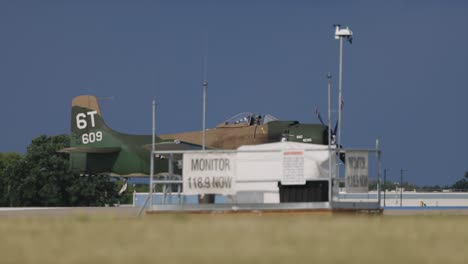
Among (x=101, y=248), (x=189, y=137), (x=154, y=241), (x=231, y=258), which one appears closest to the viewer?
(x=231, y=258)

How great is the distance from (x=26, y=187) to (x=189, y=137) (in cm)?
3609

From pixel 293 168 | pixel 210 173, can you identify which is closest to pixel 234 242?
pixel 210 173

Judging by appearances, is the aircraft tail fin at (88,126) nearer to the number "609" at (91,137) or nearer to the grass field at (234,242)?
the number "609" at (91,137)

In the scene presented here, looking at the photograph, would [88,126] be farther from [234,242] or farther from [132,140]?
[234,242]

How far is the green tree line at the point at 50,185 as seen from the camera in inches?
3489

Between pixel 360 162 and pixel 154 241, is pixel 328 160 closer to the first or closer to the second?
pixel 360 162

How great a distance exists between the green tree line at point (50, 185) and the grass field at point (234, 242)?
228 ft

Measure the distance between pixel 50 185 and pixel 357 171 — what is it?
65780 millimetres

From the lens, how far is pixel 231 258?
1315 centimetres

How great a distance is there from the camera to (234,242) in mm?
15062

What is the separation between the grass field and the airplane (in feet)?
111

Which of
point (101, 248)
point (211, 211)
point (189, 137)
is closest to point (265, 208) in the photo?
point (211, 211)

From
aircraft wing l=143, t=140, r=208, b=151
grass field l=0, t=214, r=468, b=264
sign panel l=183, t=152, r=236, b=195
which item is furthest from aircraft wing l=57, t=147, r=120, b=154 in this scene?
grass field l=0, t=214, r=468, b=264

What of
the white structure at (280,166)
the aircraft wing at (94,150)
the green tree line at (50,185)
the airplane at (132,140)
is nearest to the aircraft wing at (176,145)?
the airplane at (132,140)
